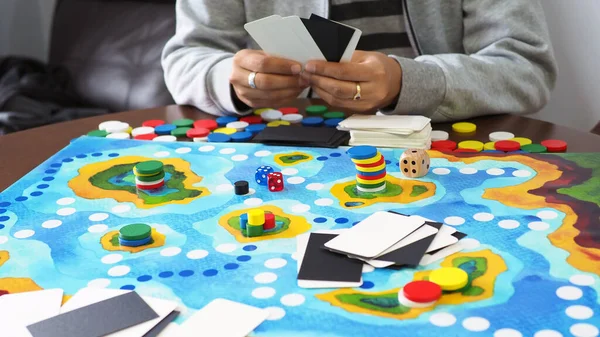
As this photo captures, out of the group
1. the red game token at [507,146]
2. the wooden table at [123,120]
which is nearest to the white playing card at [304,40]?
the wooden table at [123,120]

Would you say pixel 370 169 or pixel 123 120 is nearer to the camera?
pixel 370 169

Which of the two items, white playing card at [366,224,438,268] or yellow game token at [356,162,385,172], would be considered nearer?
white playing card at [366,224,438,268]

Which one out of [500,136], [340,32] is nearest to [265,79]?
[340,32]

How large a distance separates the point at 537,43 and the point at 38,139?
991 mm

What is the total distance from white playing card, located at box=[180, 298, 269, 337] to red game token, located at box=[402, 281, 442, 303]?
150 millimetres

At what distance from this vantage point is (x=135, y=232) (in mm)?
973

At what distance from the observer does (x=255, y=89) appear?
1434 mm

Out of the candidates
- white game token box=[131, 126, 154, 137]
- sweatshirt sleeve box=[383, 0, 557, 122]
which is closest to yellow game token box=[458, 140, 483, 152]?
sweatshirt sleeve box=[383, 0, 557, 122]

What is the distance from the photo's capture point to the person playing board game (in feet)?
4.52

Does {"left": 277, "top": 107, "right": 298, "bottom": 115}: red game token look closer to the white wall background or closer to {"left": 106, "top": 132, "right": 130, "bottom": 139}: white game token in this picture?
{"left": 106, "top": 132, "right": 130, "bottom": 139}: white game token

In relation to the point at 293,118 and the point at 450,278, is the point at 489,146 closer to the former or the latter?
the point at 293,118

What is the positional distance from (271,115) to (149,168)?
0.40 m

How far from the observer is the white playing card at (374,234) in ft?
2.98

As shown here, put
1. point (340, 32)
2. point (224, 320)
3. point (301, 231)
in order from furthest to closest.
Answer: point (340, 32), point (301, 231), point (224, 320)
